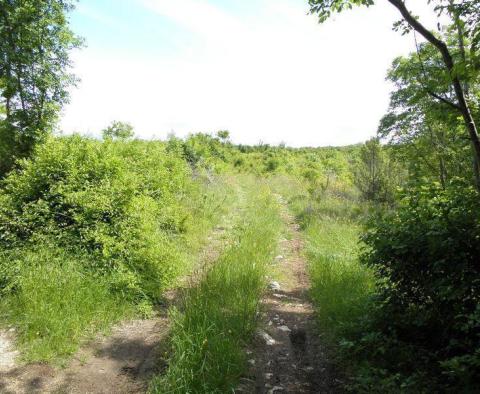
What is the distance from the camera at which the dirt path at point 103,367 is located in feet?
11.8

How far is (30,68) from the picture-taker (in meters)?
9.68

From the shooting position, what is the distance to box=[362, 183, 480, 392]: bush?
3031 millimetres

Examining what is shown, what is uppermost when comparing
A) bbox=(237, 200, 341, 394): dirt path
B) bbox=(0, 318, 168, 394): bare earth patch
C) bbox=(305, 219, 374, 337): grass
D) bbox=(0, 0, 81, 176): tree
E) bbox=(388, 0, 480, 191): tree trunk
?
bbox=(0, 0, 81, 176): tree

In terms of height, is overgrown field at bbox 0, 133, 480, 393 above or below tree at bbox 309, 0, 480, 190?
below

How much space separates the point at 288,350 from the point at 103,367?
82.7 inches

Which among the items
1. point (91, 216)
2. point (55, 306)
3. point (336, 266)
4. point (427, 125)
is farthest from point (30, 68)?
point (427, 125)

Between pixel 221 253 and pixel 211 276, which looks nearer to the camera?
pixel 211 276

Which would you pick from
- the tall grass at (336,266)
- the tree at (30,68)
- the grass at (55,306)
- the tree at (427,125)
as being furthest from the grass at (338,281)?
the tree at (30,68)

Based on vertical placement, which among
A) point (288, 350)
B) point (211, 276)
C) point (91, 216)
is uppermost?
point (91, 216)

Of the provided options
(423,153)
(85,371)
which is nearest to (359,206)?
(423,153)

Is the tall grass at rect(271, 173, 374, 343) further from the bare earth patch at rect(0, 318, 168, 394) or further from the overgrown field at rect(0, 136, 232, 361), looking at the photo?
the overgrown field at rect(0, 136, 232, 361)

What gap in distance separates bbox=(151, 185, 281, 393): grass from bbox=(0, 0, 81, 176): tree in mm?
6660

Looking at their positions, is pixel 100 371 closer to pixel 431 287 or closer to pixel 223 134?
pixel 431 287

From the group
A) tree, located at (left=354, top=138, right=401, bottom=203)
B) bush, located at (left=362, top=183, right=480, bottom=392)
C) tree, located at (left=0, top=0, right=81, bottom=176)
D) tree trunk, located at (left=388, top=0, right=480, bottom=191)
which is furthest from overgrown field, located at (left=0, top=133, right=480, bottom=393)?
tree, located at (left=354, top=138, right=401, bottom=203)
